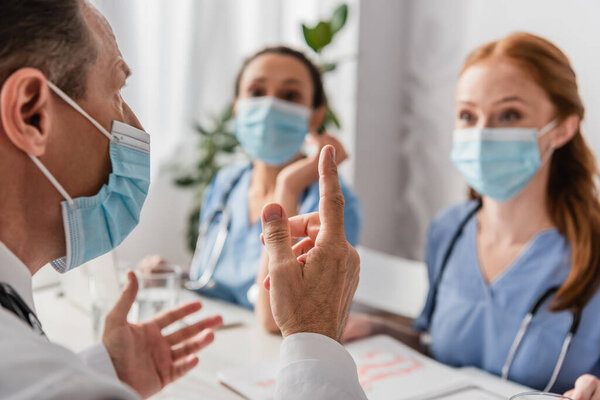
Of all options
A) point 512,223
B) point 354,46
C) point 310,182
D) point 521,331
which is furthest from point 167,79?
point 521,331

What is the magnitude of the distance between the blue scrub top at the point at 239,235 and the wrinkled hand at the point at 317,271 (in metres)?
0.81

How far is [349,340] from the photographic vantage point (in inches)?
52.9

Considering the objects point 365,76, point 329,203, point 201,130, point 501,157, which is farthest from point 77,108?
point 365,76

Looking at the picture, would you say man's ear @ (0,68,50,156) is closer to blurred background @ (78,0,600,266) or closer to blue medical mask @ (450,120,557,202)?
blue medical mask @ (450,120,557,202)

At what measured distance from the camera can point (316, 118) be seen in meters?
1.95

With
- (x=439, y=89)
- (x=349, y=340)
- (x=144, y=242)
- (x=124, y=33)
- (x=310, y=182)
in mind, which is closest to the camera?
(x=349, y=340)

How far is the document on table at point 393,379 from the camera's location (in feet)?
3.51

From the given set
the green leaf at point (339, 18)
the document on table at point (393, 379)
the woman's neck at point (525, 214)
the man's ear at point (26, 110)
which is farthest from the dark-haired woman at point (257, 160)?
the man's ear at point (26, 110)

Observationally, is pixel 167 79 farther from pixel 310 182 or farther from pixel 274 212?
pixel 274 212

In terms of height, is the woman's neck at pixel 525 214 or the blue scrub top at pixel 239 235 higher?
the woman's neck at pixel 525 214

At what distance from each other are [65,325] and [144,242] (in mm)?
1149

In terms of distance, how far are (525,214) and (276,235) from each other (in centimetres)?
94

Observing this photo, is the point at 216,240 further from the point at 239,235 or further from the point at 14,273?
the point at 14,273

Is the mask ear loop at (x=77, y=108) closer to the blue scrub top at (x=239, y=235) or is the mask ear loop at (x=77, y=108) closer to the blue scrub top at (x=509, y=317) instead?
the blue scrub top at (x=239, y=235)
